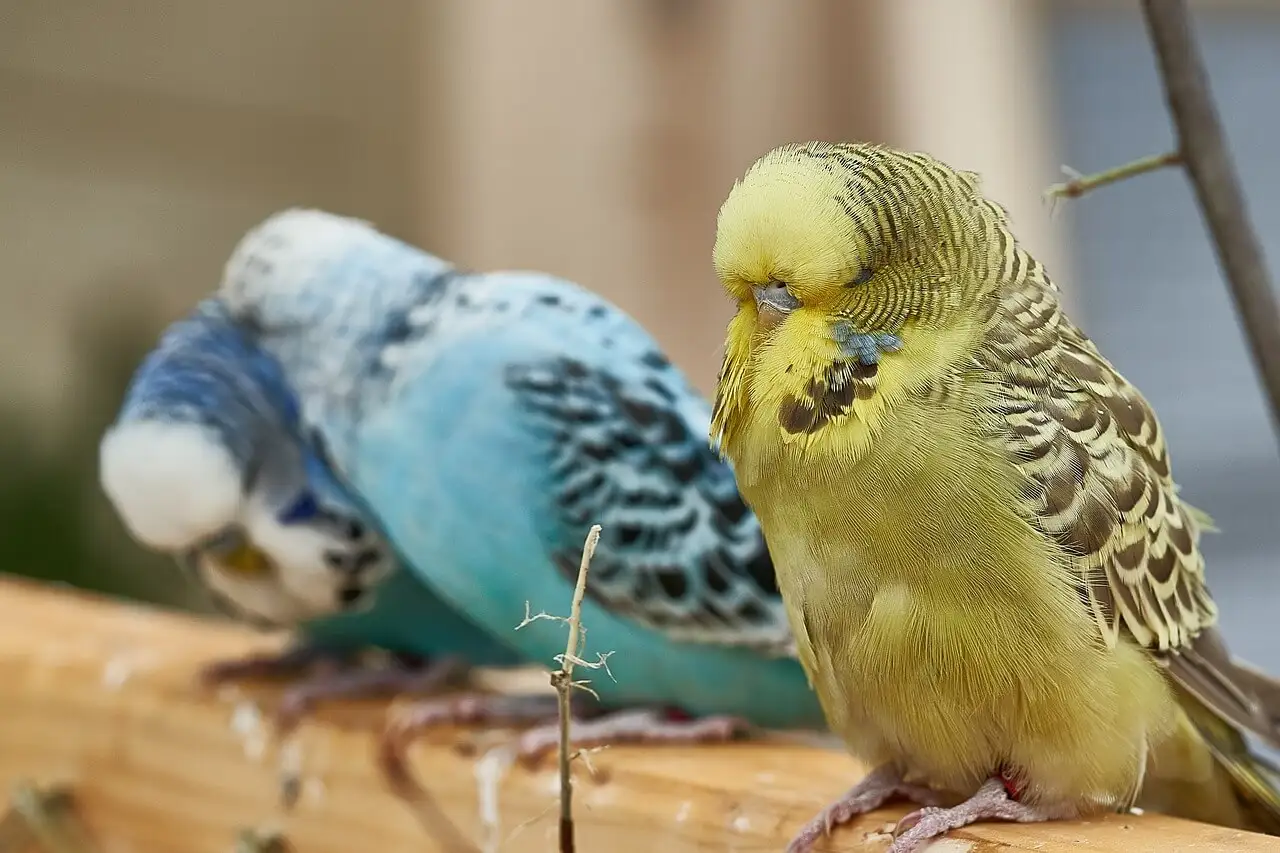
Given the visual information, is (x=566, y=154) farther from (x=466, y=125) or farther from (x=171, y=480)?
(x=171, y=480)

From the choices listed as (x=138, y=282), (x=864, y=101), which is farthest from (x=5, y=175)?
(x=864, y=101)

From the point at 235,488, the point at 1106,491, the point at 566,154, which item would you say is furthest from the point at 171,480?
the point at 566,154

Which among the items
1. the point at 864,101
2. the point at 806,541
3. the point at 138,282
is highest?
the point at 138,282

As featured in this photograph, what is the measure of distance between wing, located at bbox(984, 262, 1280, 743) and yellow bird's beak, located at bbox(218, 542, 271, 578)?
61 centimetres

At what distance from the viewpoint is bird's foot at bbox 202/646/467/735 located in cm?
97

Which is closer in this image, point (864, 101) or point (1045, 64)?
point (864, 101)

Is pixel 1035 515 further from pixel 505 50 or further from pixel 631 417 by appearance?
pixel 505 50

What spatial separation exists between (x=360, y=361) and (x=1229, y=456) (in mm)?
1348

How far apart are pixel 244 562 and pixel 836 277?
1.97ft

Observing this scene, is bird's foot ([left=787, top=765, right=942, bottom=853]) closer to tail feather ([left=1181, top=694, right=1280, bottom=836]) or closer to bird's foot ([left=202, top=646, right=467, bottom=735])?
tail feather ([left=1181, top=694, right=1280, bottom=836])

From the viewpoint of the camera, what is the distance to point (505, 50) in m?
1.68

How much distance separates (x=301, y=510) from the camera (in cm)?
98

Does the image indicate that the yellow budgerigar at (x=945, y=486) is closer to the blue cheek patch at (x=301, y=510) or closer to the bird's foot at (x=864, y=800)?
the bird's foot at (x=864, y=800)

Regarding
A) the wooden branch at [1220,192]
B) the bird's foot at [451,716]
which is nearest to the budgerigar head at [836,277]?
the wooden branch at [1220,192]
